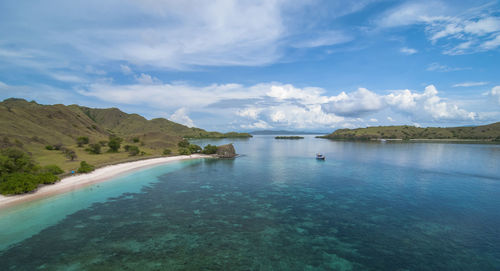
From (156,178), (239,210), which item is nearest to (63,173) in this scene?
(156,178)

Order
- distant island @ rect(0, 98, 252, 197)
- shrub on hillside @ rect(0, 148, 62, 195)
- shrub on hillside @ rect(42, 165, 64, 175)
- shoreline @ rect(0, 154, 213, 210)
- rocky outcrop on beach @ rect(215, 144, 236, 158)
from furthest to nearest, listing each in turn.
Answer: rocky outcrop on beach @ rect(215, 144, 236, 158)
shrub on hillside @ rect(42, 165, 64, 175)
distant island @ rect(0, 98, 252, 197)
shrub on hillside @ rect(0, 148, 62, 195)
shoreline @ rect(0, 154, 213, 210)

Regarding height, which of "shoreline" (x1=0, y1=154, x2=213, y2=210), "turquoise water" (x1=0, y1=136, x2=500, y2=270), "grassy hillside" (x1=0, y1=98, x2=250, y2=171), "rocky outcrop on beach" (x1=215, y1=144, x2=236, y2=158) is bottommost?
"turquoise water" (x1=0, y1=136, x2=500, y2=270)

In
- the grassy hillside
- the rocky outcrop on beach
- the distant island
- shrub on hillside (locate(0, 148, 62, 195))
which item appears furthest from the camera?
the rocky outcrop on beach

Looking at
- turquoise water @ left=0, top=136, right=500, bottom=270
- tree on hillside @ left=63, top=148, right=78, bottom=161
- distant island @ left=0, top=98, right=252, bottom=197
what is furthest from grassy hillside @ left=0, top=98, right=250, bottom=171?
turquoise water @ left=0, top=136, right=500, bottom=270

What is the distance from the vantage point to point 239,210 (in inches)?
1417

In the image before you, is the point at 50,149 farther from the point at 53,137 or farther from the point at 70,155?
the point at 53,137

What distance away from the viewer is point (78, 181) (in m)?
50.6

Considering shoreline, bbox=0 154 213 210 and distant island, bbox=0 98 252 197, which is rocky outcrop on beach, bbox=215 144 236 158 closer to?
A: distant island, bbox=0 98 252 197

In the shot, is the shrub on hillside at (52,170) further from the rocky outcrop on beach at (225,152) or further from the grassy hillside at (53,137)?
the rocky outcrop on beach at (225,152)

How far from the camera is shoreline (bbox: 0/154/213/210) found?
37.0m

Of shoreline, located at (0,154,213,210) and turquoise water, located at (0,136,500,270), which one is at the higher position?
shoreline, located at (0,154,213,210)

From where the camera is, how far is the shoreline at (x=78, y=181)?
37.0m

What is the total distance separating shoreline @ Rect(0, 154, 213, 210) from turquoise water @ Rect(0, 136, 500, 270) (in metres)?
3.60

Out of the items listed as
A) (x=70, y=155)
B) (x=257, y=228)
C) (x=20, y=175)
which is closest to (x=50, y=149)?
(x=70, y=155)
